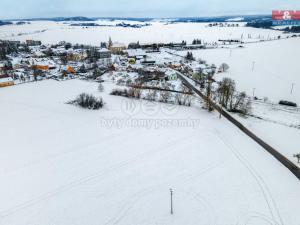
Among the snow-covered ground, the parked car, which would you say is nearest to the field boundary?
the parked car

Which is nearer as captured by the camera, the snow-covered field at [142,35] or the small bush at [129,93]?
the small bush at [129,93]

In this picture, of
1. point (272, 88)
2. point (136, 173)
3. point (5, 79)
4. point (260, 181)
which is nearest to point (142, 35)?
point (5, 79)

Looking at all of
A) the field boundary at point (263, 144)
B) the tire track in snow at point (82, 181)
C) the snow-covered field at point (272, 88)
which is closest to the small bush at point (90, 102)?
the tire track in snow at point (82, 181)

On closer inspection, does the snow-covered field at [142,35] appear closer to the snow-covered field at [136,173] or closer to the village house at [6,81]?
the village house at [6,81]

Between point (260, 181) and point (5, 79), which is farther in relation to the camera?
point (5, 79)

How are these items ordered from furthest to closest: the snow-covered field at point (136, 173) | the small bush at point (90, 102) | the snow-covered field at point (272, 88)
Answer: the small bush at point (90, 102), the snow-covered field at point (272, 88), the snow-covered field at point (136, 173)

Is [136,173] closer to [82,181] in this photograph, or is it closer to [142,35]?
[82,181]

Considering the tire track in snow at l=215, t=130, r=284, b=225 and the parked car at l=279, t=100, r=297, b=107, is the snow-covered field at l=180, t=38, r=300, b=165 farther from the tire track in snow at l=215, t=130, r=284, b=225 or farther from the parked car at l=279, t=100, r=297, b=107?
the tire track in snow at l=215, t=130, r=284, b=225

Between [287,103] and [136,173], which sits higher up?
[287,103]
